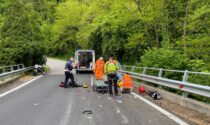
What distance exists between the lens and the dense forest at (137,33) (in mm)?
21766

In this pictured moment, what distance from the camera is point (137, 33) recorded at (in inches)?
1164

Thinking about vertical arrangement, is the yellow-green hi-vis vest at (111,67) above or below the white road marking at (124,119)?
above

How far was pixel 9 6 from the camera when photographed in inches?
1564

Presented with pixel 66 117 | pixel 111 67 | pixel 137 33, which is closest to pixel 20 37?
pixel 137 33

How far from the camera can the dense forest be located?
71.4 ft

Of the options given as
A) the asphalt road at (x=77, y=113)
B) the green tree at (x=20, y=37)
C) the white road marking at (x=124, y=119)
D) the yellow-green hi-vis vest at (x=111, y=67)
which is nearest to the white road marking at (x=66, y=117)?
the asphalt road at (x=77, y=113)

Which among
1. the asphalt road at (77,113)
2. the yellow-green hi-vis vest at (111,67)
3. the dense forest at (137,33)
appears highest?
the dense forest at (137,33)

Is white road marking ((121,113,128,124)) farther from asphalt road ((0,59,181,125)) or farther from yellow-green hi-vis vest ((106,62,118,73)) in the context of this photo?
yellow-green hi-vis vest ((106,62,118,73))

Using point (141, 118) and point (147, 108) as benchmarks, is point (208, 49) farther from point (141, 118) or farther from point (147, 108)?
point (141, 118)

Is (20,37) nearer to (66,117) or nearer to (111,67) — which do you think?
(111,67)

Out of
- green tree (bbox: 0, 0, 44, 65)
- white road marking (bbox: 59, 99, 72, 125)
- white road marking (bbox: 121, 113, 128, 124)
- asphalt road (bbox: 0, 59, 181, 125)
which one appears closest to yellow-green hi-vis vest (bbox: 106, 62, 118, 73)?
asphalt road (bbox: 0, 59, 181, 125)

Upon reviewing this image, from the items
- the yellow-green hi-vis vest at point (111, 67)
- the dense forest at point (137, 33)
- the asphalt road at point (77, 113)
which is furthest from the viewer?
the dense forest at point (137, 33)

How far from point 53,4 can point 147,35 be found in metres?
80.5

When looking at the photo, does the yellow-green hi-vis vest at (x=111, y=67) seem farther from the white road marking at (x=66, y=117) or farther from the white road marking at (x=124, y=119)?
the white road marking at (x=124, y=119)
